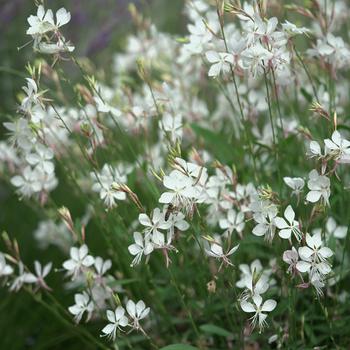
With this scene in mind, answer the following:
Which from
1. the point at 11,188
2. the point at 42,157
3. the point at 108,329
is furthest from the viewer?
the point at 11,188

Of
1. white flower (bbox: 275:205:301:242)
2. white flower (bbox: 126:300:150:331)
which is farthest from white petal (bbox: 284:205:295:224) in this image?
white flower (bbox: 126:300:150:331)

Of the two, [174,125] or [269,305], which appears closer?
[269,305]

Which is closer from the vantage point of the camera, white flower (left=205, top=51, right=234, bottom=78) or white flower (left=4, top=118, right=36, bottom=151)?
white flower (left=205, top=51, right=234, bottom=78)

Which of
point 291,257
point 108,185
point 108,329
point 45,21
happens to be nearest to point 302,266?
point 291,257

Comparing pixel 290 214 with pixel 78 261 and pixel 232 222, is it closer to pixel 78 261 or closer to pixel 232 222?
pixel 232 222

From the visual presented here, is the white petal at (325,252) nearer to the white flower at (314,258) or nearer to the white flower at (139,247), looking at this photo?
the white flower at (314,258)

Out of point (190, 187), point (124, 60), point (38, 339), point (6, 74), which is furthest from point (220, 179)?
point (6, 74)

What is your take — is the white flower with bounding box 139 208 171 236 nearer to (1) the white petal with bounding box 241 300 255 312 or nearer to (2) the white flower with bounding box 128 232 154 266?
(2) the white flower with bounding box 128 232 154 266

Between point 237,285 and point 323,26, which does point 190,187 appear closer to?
point 237,285
